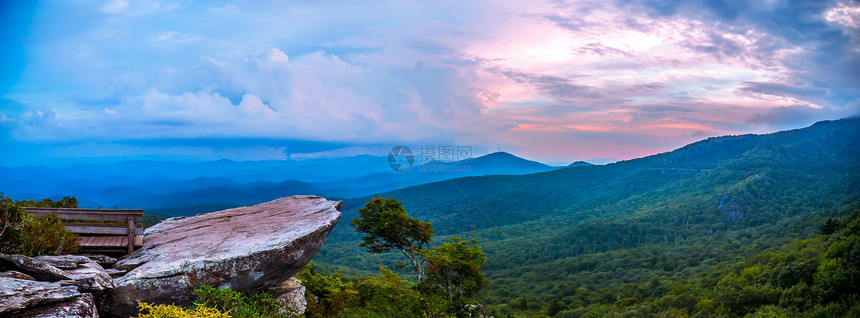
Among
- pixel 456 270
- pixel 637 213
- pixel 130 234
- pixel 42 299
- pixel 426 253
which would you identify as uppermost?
pixel 130 234

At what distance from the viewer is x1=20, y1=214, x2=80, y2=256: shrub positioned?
878 cm

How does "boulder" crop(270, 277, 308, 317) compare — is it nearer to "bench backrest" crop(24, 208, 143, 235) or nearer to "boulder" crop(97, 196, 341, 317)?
"boulder" crop(97, 196, 341, 317)

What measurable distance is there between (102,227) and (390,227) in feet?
26.7

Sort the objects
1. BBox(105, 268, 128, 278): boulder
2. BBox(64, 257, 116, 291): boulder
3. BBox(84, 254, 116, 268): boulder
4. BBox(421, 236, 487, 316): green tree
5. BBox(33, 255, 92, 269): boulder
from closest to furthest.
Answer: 1. BBox(64, 257, 116, 291): boulder
2. BBox(33, 255, 92, 269): boulder
3. BBox(105, 268, 128, 278): boulder
4. BBox(84, 254, 116, 268): boulder
5. BBox(421, 236, 487, 316): green tree

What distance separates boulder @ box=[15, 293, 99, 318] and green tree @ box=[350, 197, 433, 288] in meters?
8.14

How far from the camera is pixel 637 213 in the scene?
389 ft

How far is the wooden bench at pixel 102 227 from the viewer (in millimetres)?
10305

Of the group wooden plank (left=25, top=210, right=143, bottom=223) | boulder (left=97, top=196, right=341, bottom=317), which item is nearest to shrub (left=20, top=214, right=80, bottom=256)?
wooden plank (left=25, top=210, right=143, bottom=223)

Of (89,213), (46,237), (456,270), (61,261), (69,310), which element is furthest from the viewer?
(456,270)

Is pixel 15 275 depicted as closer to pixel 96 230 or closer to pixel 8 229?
pixel 8 229

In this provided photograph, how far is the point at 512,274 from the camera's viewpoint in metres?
83.5

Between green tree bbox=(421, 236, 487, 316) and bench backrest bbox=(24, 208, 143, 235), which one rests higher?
bench backrest bbox=(24, 208, 143, 235)

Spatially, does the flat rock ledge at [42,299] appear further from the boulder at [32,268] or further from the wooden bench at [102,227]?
the wooden bench at [102,227]

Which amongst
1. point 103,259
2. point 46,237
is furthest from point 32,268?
point 103,259
